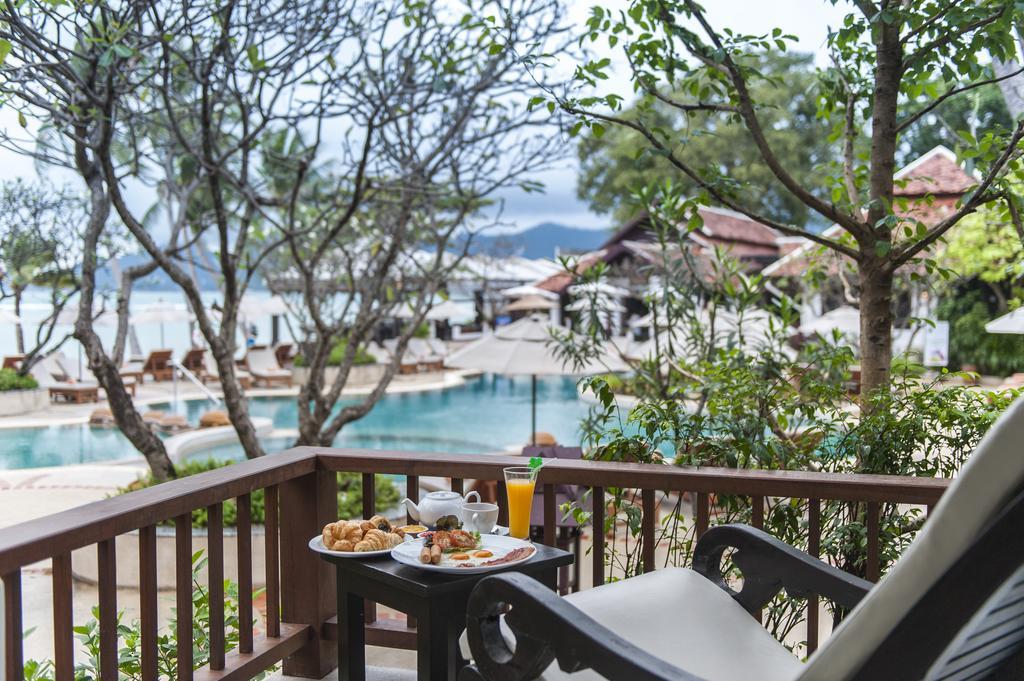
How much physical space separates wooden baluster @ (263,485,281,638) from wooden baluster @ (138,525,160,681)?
0.50 metres

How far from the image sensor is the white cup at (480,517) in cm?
204

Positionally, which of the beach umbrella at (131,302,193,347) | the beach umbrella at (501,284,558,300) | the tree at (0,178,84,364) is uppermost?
the tree at (0,178,84,364)

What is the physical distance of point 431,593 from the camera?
181 cm

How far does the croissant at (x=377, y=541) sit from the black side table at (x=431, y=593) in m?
0.03

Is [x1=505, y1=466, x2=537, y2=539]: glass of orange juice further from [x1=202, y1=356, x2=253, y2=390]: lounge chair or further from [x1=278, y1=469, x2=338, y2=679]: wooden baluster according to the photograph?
[x1=202, y1=356, x2=253, y2=390]: lounge chair

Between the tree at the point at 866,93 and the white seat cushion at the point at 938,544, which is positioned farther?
the tree at the point at 866,93

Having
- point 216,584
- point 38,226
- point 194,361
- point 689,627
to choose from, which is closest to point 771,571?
point 689,627

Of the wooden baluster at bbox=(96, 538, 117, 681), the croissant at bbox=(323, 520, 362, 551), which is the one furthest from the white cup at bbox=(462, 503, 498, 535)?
the wooden baluster at bbox=(96, 538, 117, 681)

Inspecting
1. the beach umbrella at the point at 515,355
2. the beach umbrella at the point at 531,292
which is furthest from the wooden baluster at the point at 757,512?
the beach umbrella at the point at 531,292

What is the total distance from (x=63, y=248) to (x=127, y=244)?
2.59 m

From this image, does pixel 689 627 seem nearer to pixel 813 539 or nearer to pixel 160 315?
pixel 813 539

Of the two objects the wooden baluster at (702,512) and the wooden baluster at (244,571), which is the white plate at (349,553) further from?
the wooden baluster at (702,512)

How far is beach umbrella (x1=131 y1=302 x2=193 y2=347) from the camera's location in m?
19.8

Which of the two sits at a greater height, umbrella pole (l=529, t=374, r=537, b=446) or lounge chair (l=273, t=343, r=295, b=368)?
lounge chair (l=273, t=343, r=295, b=368)
